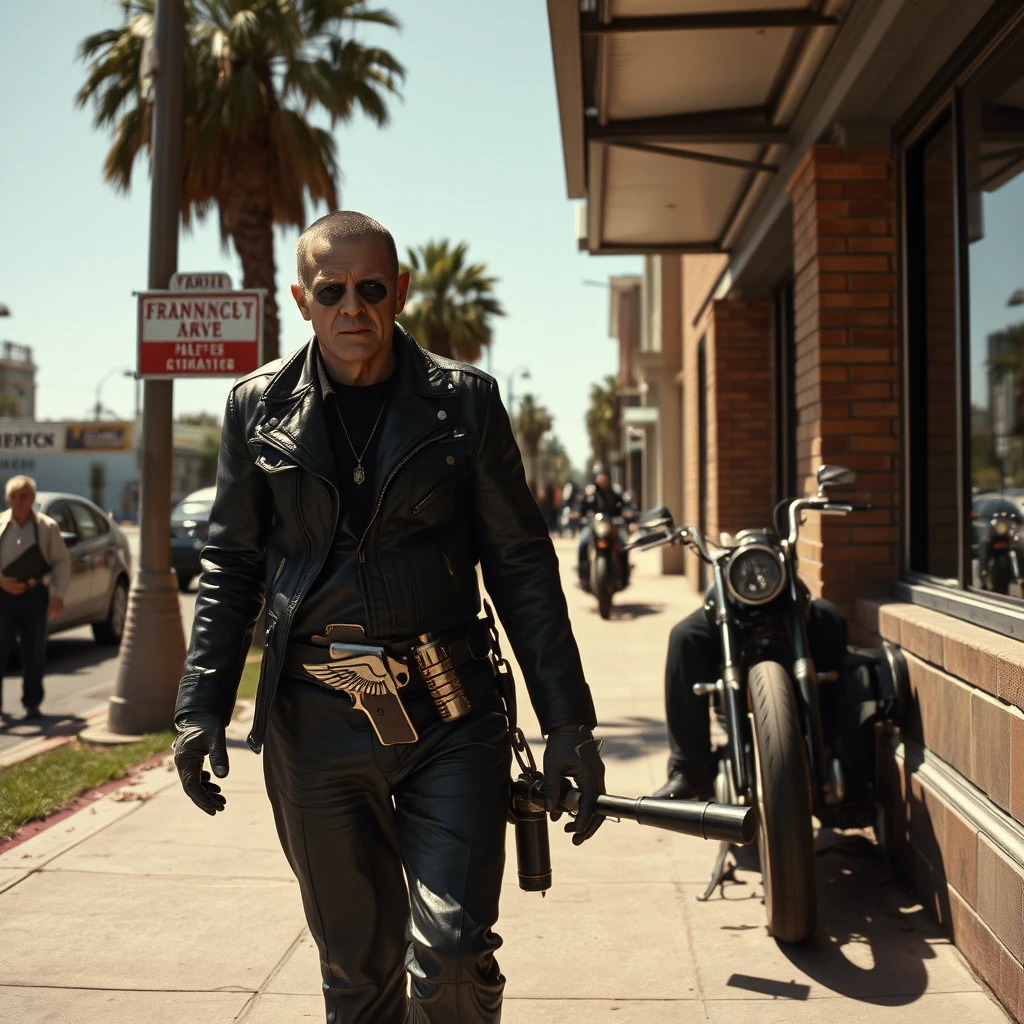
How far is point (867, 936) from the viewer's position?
394 centimetres

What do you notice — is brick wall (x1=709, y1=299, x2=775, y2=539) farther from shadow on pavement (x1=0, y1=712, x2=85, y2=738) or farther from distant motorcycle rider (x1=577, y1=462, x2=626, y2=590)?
shadow on pavement (x1=0, y1=712, x2=85, y2=738)

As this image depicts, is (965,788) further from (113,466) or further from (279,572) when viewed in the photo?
(113,466)

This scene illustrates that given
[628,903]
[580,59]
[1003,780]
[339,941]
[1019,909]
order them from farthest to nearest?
1. [580,59]
2. [628,903]
3. [1003,780]
4. [1019,909]
5. [339,941]

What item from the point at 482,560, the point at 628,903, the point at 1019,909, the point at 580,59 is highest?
the point at 580,59

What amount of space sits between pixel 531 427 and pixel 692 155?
288 ft

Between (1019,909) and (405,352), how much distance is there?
7.01 feet

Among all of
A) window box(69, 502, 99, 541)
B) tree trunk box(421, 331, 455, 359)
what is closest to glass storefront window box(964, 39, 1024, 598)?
window box(69, 502, 99, 541)

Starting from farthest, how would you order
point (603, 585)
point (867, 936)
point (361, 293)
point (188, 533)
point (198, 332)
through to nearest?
point (188, 533) → point (603, 585) → point (198, 332) → point (867, 936) → point (361, 293)

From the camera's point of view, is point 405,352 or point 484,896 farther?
point 405,352

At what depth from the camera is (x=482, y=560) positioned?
269cm

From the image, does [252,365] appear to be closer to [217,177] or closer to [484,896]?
[484,896]

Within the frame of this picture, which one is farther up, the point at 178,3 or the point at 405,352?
the point at 178,3

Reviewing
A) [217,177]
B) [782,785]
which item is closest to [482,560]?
[782,785]

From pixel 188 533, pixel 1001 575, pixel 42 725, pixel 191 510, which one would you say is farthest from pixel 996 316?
pixel 191 510
